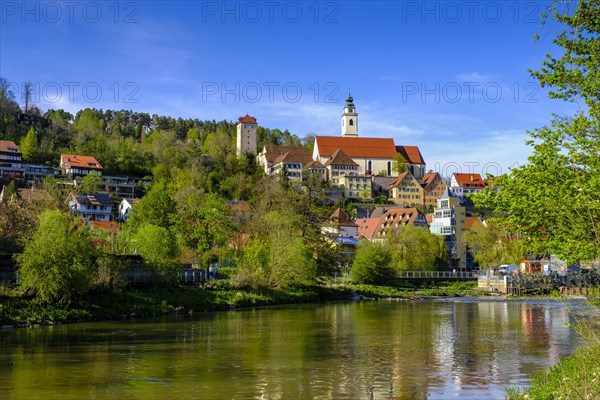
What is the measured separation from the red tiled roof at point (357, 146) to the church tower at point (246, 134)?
724 inches

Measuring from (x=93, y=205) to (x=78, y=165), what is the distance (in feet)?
69.5

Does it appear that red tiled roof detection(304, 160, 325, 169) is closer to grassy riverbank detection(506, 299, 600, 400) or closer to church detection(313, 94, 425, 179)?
church detection(313, 94, 425, 179)

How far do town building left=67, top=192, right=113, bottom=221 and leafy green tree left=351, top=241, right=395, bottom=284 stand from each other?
60.4 metres

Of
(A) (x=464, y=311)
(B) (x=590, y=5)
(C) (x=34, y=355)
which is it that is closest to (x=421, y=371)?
(B) (x=590, y=5)

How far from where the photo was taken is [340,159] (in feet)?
584

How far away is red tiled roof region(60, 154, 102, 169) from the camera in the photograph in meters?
142

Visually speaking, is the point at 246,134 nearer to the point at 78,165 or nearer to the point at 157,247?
the point at 78,165

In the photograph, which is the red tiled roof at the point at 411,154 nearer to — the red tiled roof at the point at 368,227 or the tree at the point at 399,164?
the tree at the point at 399,164

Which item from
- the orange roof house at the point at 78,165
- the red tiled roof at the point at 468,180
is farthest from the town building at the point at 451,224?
the orange roof house at the point at 78,165

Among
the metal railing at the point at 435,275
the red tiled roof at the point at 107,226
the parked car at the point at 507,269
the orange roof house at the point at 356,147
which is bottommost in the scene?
the metal railing at the point at 435,275

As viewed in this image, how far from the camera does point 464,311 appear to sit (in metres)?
51.8

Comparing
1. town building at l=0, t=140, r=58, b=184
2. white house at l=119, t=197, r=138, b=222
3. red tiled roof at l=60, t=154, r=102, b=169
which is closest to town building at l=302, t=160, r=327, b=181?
red tiled roof at l=60, t=154, r=102, b=169

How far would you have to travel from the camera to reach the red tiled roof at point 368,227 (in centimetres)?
12272

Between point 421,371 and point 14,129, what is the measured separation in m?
160
